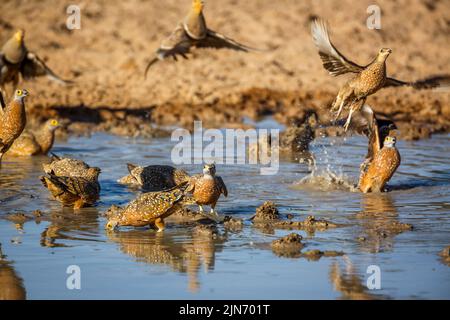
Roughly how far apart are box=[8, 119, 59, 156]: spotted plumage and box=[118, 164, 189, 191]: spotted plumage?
249 cm

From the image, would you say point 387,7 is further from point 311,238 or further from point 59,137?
point 311,238

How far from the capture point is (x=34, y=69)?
1593cm

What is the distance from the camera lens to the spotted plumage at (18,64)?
1544 cm

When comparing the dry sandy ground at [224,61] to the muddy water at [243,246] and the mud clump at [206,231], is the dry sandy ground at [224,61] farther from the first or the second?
the mud clump at [206,231]

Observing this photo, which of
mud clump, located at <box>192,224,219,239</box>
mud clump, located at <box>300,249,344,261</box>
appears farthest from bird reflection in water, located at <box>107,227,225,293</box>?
mud clump, located at <box>300,249,344,261</box>

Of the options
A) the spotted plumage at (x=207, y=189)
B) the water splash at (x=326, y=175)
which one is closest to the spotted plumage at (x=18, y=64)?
the water splash at (x=326, y=175)

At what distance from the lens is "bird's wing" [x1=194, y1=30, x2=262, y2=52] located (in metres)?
14.6

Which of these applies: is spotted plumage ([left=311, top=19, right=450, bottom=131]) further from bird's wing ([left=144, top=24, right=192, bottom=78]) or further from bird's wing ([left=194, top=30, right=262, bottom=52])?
bird's wing ([left=144, top=24, right=192, bottom=78])

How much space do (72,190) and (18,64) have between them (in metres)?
6.94

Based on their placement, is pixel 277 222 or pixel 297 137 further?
pixel 297 137

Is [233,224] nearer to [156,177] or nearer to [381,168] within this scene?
[156,177]

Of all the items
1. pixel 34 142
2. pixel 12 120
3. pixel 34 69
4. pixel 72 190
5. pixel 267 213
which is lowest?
pixel 267 213

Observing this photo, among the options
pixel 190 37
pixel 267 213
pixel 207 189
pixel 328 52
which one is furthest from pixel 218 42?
pixel 267 213

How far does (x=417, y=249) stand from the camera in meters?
7.59
